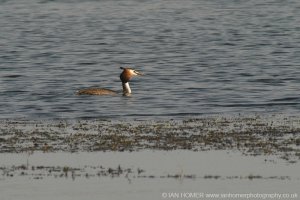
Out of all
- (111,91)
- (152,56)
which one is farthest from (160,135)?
(152,56)

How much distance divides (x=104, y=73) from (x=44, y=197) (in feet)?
89.0

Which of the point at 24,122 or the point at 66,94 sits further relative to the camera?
the point at 66,94

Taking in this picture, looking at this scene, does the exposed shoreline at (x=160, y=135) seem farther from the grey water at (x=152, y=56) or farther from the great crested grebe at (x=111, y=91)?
the great crested grebe at (x=111, y=91)

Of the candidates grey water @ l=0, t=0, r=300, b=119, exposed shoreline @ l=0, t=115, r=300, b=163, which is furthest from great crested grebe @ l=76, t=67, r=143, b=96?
exposed shoreline @ l=0, t=115, r=300, b=163

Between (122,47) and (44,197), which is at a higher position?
(44,197)

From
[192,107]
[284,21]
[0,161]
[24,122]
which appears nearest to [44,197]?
[0,161]

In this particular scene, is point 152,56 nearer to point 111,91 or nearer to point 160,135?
point 111,91

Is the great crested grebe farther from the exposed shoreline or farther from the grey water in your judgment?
the exposed shoreline

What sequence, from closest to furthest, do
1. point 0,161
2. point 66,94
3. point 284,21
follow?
1. point 0,161
2. point 66,94
3. point 284,21

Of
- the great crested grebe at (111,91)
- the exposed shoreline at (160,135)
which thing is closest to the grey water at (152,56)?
the great crested grebe at (111,91)

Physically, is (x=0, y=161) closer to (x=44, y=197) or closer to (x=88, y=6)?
(x=44, y=197)

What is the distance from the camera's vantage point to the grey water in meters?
34.5

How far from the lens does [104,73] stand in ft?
151

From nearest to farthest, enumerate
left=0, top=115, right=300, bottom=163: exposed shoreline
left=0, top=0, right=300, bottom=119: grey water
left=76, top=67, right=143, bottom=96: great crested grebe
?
left=0, top=115, right=300, bottom=163: exposed shoreline → left=0, top=0, right=300, bottom=119: grey water → left=76, top=67, right=143, bottom=96: great crested grebe
